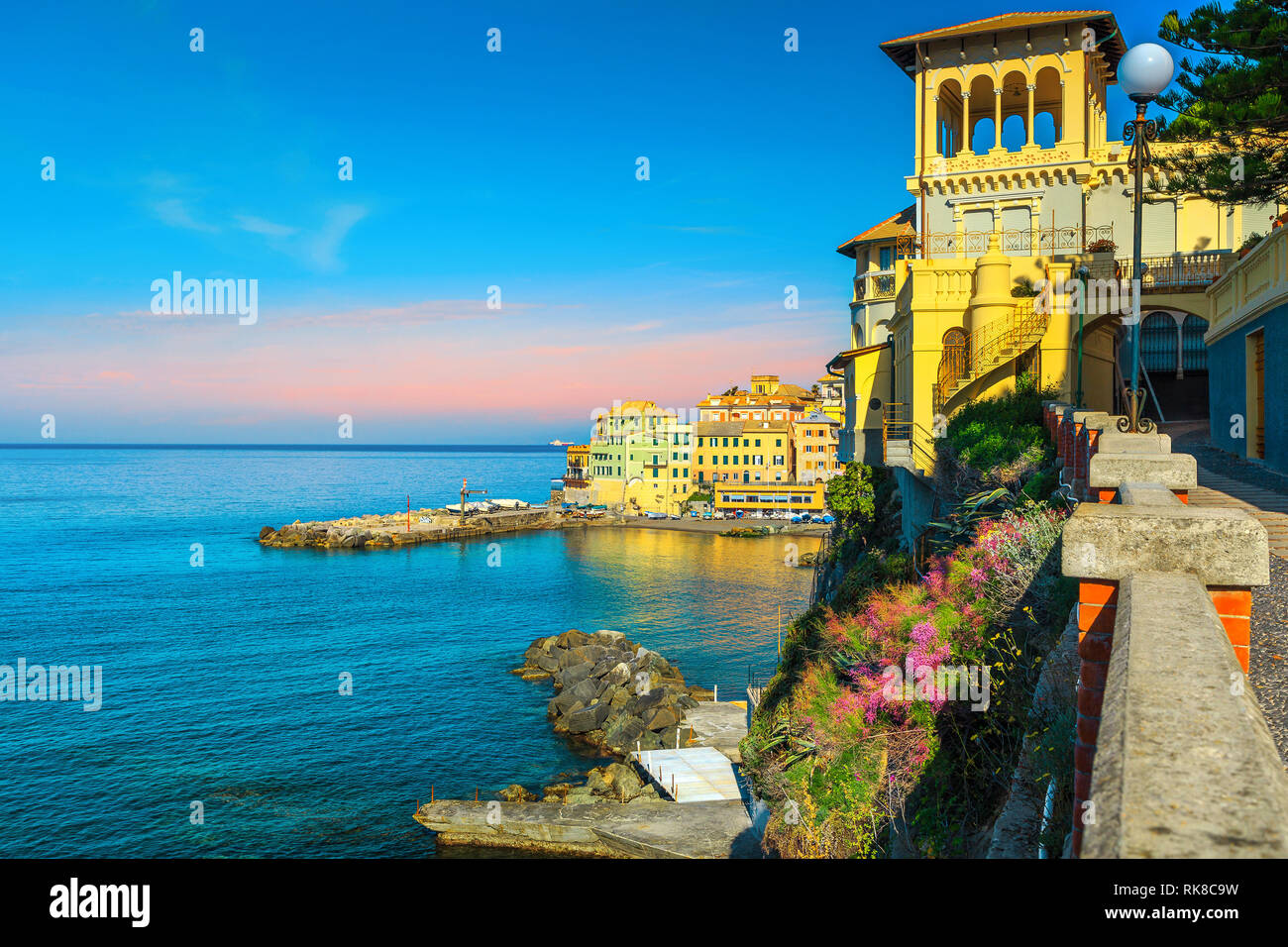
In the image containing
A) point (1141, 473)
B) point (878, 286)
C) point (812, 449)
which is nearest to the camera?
point (1141, 473)

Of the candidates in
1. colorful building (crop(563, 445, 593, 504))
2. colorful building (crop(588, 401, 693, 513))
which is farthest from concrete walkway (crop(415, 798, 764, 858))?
colorful building (crop(563, 445, 593, 504))

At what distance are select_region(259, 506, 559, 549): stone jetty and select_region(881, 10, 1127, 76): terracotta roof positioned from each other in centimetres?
8052

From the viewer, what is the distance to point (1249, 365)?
1548 centimetres

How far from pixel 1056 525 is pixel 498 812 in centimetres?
2173

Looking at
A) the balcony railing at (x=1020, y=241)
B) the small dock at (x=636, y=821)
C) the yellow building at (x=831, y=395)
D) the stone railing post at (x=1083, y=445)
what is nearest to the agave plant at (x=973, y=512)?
the stone railing post at (x=1083, y=445)

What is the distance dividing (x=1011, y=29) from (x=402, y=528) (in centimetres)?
9256

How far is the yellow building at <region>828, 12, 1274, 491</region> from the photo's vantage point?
881 inches

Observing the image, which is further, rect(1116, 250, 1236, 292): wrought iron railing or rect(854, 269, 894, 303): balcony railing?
rect(854, 269, 894, 303): balcony railing

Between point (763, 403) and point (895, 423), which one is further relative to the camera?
point (763, 403)

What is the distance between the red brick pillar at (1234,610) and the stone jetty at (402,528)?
9842cm

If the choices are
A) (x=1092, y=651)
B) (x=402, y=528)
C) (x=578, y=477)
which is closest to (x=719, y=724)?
(x=1092, y=651)

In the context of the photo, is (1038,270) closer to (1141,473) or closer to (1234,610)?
(1141,473)

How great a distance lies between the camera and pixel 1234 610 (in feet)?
12.8

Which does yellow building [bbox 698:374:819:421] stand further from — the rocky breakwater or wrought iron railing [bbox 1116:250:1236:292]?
wrought iron railing [bbox 1116:250:1236:292]
